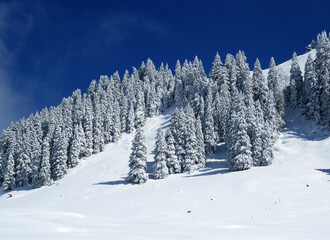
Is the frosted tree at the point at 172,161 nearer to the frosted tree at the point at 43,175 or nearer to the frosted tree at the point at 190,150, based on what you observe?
the frosted tree at the point at 190,150

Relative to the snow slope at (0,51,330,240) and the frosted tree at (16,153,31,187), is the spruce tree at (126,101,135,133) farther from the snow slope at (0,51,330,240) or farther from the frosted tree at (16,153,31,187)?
the frosted tree at (16,153,31,187)

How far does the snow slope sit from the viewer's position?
8.50 metres

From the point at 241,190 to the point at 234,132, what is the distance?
20.9 meters

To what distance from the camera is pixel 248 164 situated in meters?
42.8

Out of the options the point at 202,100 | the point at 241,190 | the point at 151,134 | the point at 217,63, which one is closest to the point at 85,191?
the point at 241,190

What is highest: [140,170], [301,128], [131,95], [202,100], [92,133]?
[131,95]

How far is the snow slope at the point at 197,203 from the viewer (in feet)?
27.9

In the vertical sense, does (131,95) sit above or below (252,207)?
above

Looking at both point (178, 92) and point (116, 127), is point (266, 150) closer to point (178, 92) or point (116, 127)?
point (116, 127)

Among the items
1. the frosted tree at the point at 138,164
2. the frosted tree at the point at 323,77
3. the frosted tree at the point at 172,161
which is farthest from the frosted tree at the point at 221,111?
the frosted tree at the point at 138,164

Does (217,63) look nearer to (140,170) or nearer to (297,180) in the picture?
(140,170)

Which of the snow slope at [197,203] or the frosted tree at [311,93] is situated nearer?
the snow slope at [197,203]

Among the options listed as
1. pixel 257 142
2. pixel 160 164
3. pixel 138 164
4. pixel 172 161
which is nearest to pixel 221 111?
pixel 257 142

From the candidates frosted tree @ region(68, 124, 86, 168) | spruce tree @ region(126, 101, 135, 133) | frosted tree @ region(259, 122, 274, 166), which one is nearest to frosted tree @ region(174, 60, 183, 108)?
spruce tree @ region(126, 101, 135, 133)
